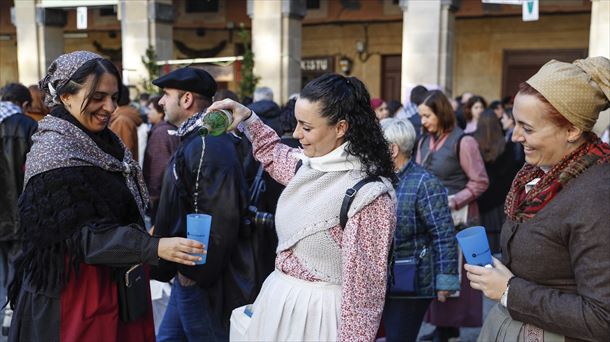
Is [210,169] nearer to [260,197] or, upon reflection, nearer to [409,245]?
[260,197]

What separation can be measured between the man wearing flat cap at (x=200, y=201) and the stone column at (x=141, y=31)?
11821 millimetres

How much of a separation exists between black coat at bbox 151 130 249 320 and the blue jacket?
1029 millimetres

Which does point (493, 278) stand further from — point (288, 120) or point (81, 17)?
point (81, 17)

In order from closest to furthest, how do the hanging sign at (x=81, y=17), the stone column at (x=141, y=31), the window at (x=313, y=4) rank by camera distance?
the stone column at (x=141, y=31)
the hanging sign at (x=81, y=17)
the window at (x=313, y=4)

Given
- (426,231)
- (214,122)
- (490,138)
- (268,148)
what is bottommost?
(426,231)

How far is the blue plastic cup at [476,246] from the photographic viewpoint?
216 cm

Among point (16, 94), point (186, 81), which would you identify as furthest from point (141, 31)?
point (186, 81)

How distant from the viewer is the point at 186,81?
3479 mm

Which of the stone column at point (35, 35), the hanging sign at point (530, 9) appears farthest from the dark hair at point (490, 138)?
the stone column at point (35, 35)

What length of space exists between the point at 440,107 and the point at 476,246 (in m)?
3.29

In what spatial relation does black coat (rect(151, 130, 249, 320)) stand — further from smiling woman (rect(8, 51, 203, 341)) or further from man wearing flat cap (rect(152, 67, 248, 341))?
smiling woman (rect(8, 51, 203, 341))

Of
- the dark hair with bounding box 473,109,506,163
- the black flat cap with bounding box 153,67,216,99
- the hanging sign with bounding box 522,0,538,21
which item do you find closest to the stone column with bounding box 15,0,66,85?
the hanging sign with bounding box 522,0,538,21

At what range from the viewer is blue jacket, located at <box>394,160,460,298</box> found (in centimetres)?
383

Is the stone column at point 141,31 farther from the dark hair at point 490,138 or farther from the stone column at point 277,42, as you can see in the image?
the dark hair at point 490,138
